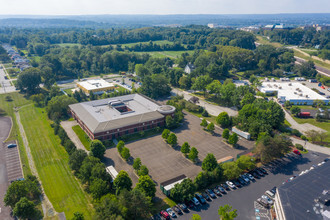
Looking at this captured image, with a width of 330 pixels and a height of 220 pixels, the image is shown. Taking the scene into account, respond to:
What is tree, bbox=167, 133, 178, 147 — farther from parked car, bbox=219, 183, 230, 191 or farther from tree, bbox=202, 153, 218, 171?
parked car, bbox=219, 183, 230, 191

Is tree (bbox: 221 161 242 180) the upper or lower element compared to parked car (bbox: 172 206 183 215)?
upper

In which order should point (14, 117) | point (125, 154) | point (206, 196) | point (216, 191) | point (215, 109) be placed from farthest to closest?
point (215, 109) → point (14, 117) → point (125, 154) → point (216, 191) → point (206, 196)

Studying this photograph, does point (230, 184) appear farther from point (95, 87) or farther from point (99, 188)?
point (95, 87)

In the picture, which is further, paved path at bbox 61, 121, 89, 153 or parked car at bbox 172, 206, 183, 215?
paved path at bbox 61, 121, 89, 153

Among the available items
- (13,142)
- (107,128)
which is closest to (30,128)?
(13,142)

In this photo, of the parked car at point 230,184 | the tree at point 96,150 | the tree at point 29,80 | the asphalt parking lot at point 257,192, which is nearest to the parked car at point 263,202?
the asphalt parking lot at point 257,192

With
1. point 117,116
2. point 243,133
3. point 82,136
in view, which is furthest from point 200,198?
point 82,136

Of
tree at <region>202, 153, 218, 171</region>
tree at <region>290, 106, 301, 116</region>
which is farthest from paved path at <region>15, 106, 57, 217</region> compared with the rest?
tree at <region>290, 106, 301, 116</region>
